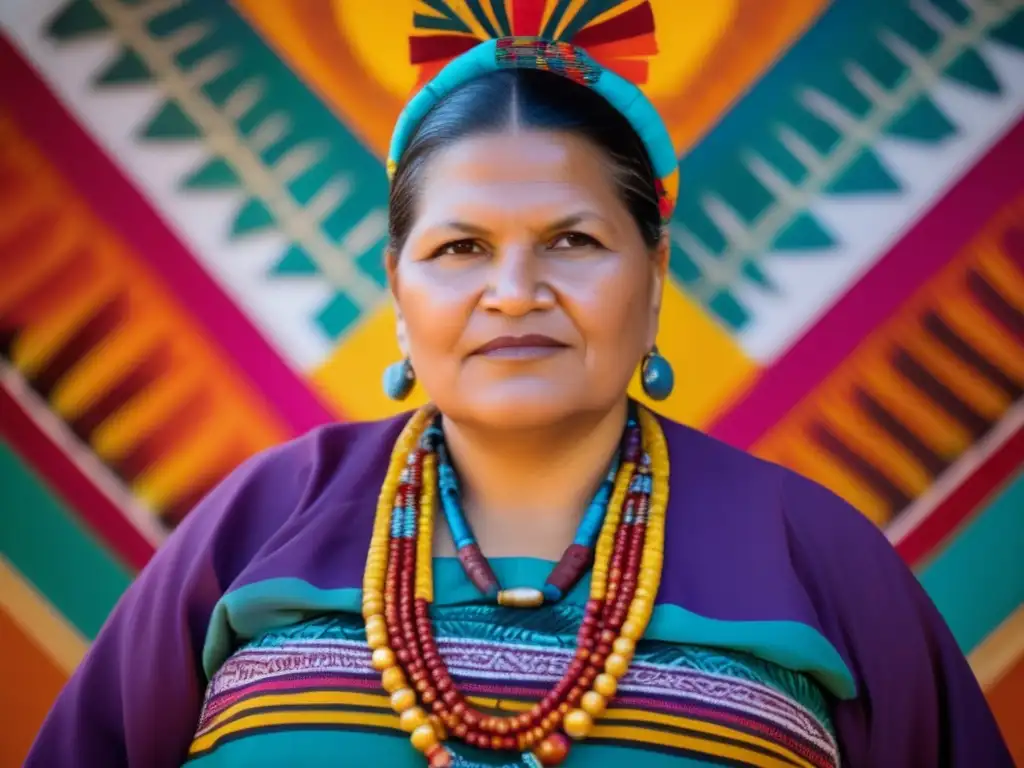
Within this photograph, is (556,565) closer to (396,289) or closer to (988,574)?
(396,289)

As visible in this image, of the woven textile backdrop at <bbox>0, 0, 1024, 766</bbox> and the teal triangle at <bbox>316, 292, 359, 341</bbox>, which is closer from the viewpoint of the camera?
the woven textile backdrop at <bbox>0, 0, 1024, 766</bbox>

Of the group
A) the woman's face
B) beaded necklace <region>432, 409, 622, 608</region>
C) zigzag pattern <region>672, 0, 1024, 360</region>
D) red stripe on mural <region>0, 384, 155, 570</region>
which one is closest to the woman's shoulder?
beaded necklace <region>432, 409, 622, 608</region>

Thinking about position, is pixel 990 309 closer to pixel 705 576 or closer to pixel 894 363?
pixel 894 363

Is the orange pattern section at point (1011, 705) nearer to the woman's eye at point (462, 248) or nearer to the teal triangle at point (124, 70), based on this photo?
the woman's eye at point (462, 248)

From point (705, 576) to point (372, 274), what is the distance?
118 centimetres

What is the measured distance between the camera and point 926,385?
214cm

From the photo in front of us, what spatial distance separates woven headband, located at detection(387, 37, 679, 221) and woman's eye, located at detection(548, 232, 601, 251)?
0.22m

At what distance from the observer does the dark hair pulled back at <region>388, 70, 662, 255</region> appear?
1481 millimetres

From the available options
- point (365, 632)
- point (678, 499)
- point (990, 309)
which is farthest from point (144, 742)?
point (990, 309)

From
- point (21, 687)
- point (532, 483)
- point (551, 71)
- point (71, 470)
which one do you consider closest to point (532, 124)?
point (551, 71)

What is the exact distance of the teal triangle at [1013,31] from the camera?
2113 millimetres

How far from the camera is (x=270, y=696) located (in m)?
1.36

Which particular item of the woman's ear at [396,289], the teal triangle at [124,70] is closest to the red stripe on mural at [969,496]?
the woman's ear at [396,289]

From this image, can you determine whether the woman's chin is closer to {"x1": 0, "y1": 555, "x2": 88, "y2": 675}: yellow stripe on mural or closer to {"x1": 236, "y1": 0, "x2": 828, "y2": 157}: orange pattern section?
{"x1": 236, "y1": 0, "x2": 828, "y2": 157}: orange pattern section
